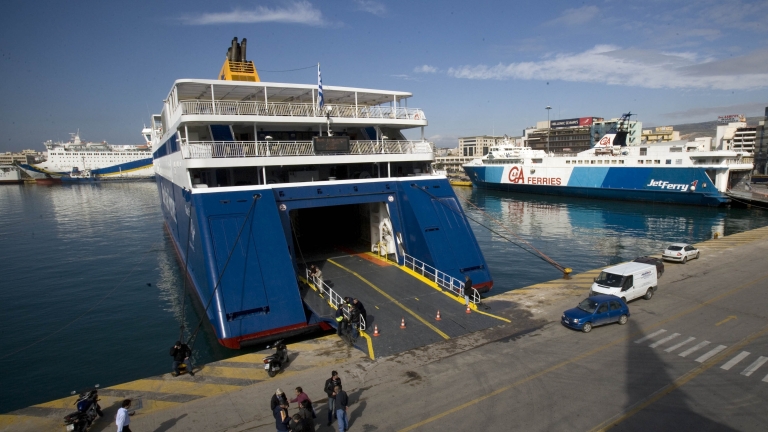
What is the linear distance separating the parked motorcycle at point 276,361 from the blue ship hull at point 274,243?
2.01 m

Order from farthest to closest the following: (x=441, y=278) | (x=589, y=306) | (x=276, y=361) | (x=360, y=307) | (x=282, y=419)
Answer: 1. (x=441, y=278)
2. (x=589, y=306)
3. (x=360, y=307)
4. (x=276, y=361)
5. (x=282, y=419)

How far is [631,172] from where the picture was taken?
6091 cm

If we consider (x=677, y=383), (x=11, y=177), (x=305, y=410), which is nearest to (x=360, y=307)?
(x=305, y=410)

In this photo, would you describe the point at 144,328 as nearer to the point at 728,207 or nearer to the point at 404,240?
the point at 404,240

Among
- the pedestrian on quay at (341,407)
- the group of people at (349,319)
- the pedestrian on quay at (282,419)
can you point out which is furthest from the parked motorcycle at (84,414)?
the group of people at (349,319)

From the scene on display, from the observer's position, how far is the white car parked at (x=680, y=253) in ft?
75.0

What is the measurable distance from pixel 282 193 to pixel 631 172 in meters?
60.3

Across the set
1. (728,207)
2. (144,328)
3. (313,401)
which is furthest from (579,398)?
(728,207)

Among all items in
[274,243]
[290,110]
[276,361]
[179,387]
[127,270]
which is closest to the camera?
[179,387]

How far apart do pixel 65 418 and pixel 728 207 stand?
68.3 metres

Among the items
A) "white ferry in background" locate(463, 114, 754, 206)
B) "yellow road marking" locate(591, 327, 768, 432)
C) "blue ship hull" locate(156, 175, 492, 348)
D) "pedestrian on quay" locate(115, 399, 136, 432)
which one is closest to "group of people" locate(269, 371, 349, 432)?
"pedestrian on quay" locate(115, 399, 136, 432)

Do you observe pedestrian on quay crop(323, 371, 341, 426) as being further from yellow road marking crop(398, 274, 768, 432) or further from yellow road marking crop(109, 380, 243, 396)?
yellow road marking crop(109, 380, 243, 396)

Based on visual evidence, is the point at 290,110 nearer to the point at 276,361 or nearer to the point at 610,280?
the point at 276,361

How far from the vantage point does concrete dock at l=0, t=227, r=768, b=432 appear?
925 cm
